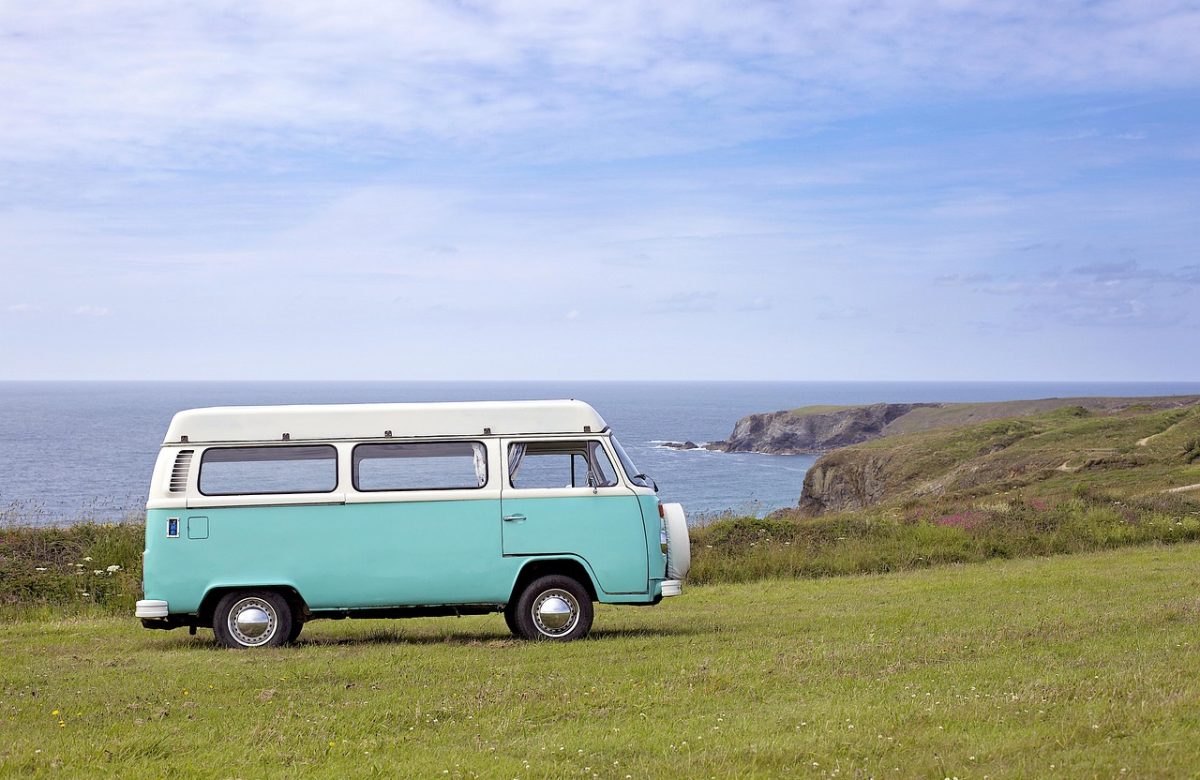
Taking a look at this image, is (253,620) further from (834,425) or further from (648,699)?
(834,425)

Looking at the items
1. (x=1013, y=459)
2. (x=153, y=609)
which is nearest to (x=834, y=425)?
(x=1013, y=459)

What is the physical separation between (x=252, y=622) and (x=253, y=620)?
0.02 metres

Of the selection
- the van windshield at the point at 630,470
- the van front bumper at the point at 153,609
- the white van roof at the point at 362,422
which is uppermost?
the white van roof at the point at 362,422

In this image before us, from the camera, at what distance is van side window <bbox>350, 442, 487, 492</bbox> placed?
41.6 feet

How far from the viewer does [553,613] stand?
41.6 feet

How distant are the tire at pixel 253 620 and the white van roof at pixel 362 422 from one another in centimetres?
169

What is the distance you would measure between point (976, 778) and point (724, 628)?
6.98m

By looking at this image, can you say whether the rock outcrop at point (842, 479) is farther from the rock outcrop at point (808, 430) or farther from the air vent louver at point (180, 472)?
the rock outcrop at point (808, 430)

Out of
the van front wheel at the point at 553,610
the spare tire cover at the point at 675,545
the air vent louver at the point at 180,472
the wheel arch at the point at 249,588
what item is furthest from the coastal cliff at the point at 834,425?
the air vent louver at the point at 180,472

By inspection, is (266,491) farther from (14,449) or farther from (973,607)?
(14,449)

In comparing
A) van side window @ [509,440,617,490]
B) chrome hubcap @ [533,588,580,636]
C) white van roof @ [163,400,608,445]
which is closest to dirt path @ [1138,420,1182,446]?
van side window @ [509,440,617,490]

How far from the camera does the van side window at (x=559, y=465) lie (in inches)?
505

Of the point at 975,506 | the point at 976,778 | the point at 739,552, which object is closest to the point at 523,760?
the point at 976,778

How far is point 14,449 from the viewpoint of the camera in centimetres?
10312
